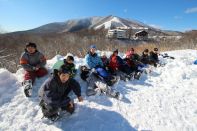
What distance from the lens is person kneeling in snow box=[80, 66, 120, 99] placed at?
626 centimetres

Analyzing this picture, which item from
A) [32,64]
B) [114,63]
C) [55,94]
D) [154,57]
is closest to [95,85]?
[114,63]

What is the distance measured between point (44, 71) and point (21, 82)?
2.55 feet

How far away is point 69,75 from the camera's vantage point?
485 cm

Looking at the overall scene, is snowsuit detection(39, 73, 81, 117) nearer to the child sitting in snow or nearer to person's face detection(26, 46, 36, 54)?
the child sitting in snow

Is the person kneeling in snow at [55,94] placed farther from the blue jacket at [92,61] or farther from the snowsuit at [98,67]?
the blue jacket at [92,61]

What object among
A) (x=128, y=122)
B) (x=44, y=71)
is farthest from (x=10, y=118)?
(x=128, y=122)

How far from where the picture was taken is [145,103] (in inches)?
239

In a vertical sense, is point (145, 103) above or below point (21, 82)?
below

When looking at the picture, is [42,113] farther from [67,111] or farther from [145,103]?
[145,103]

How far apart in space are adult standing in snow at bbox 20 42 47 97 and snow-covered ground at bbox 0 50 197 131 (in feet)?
0.80

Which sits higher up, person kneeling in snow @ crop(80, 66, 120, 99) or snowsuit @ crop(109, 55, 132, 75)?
snowsuit @ crop(109, 55, 132, 75)

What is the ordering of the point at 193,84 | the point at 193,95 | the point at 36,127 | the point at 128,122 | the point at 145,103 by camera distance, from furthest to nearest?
the point at 193,84 < the point at 193,95 < the point at 145,103 < the point at 128,122 < the point at 36,127

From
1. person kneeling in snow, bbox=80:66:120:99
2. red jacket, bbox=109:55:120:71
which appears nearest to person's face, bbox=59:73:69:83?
person kneeling in snow, bbox=80:66:120:99

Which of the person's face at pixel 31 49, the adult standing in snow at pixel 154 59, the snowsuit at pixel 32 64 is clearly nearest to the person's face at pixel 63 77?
the snowsuit at pixel 32 64
